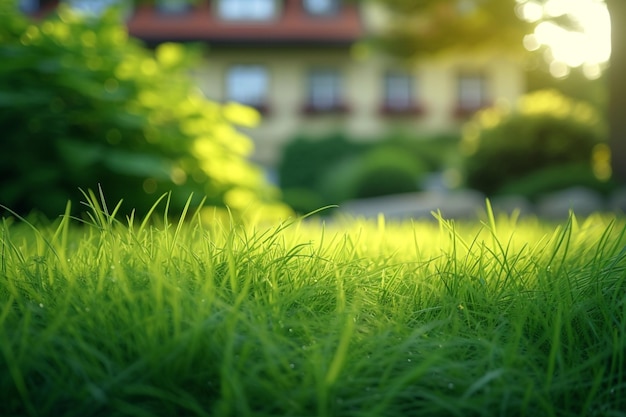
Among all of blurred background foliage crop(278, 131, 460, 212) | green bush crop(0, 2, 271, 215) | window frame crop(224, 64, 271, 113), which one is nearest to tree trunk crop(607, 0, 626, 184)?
green bush crop(0, 2, 271, 215)

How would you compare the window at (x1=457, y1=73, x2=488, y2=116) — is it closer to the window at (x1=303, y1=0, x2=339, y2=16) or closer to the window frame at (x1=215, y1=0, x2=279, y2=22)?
the window at (x1=303, y1=0, x2=339, y2=16)

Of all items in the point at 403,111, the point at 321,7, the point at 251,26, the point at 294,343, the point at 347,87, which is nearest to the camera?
the point at 294,343

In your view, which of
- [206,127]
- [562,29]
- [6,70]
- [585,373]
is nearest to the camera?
[585,373]

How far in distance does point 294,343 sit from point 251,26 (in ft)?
70.4

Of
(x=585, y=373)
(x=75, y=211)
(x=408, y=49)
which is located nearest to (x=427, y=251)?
(x=585, y=373)

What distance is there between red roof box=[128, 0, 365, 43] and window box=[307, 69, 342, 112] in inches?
45.9

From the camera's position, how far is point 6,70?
460 cm

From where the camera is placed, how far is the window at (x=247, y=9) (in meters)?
22.2

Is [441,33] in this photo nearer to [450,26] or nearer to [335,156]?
[450,26]

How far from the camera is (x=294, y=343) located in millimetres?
1481

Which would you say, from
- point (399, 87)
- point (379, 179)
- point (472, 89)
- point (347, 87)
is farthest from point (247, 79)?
point (379, 179)

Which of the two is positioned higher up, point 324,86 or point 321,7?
point 321,7

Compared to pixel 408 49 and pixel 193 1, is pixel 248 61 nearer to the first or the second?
pixel 408 49

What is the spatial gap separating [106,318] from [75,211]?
3572mm
